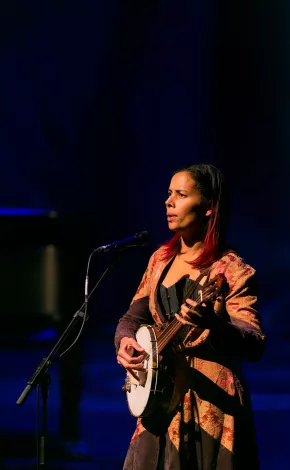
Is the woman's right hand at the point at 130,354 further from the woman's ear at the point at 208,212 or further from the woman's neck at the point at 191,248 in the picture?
the woman's ear at the point at 208,212

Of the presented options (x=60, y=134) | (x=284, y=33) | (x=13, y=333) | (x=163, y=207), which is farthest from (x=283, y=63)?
(x=13, y=333)

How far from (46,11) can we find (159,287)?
452 cm

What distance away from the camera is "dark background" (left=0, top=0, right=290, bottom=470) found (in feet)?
22.2

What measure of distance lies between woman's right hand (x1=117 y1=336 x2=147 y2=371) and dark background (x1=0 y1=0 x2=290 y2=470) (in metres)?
3.22


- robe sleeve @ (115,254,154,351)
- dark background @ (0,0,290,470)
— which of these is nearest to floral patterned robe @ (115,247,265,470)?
robe sleeve @ (115,254,154,351)

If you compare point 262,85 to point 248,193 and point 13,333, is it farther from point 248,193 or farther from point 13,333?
point 13,333

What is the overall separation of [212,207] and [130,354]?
0.61 m

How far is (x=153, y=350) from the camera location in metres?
2.85

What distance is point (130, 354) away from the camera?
304 cm

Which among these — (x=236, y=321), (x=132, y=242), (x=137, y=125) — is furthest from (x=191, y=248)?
(x=137, y=125)

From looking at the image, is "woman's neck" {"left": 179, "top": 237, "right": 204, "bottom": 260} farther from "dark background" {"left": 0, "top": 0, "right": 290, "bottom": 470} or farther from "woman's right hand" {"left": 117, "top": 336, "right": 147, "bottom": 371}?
"dark background" {"left": 0, "top": 0, "right": 290, "bottom": 470}

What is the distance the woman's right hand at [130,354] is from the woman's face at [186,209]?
443 millimetres

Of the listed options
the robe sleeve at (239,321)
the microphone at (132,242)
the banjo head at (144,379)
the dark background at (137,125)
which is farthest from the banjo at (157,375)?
the dark background at (137,125)

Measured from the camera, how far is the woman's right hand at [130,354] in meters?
2.94
